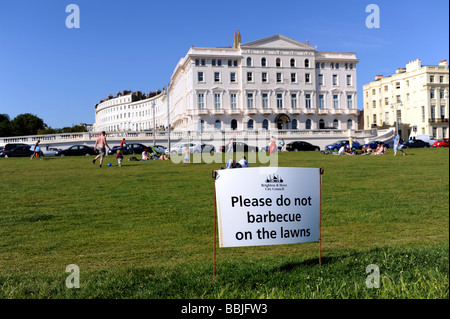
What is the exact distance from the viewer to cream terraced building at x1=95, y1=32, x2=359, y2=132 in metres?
84.0

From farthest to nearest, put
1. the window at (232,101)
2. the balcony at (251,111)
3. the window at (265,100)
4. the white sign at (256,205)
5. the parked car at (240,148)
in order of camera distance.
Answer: the window at (265,100)
the window at (232,101)
the balcony at (251,111)
the parked car at (240,148)
the white sign at (256,205)

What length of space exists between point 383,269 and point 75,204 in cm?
1003

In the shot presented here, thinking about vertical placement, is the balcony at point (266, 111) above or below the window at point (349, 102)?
below

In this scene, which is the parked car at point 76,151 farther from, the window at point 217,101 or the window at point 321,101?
the window at point 321,101

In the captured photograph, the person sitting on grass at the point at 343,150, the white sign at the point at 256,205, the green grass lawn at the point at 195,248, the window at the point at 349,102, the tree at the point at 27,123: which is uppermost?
the window at the point at 349,102

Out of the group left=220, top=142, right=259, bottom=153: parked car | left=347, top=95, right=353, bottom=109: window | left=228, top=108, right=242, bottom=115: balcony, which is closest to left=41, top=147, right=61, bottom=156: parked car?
left=220, top=142, right=259, bottom=153: parked car

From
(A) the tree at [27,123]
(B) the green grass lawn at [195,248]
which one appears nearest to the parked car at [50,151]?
(B) the green grass lawn at [195,248]

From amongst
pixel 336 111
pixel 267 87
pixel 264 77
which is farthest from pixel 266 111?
pixel 336 111

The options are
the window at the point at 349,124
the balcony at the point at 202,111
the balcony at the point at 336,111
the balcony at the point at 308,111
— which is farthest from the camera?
the window at the point at 349,124

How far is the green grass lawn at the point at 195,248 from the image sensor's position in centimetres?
589

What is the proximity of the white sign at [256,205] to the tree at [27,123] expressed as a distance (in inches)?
4041

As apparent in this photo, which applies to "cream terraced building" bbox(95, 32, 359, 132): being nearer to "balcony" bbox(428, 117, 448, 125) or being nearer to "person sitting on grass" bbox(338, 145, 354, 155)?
"balcony" bbox(428, 117, 448, 125)

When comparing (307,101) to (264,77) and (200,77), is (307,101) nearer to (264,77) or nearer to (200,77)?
(264,77)
